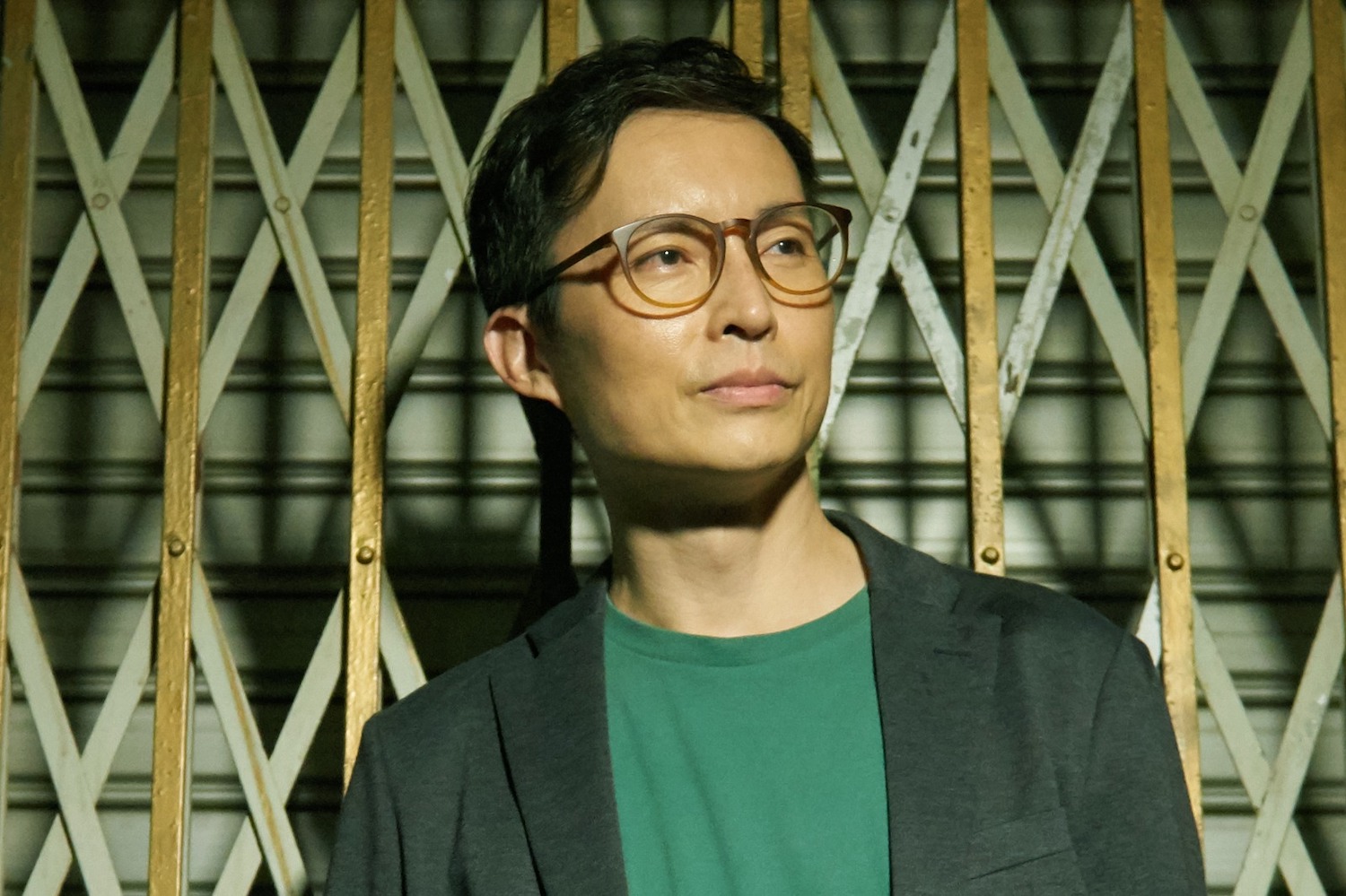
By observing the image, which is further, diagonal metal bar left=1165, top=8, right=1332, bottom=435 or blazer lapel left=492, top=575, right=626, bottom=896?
diagonal metal bar left=1165, top=8, right=1332, bottom=435

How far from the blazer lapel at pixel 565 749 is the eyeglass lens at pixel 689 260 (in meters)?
0.49

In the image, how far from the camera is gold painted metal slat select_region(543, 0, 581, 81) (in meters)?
2.23

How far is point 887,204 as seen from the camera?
223cm

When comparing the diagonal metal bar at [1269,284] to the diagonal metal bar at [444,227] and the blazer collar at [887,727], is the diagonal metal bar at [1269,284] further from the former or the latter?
the diagonal metal bar at [444,227]

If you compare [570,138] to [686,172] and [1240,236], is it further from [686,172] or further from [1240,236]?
[1240,236]

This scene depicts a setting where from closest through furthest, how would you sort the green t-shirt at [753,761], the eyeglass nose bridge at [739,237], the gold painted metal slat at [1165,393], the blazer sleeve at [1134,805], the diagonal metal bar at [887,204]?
the blazer sleeve at [1134,805]
the green t-shirt at [753,761]
the eyeglass nose bridge at [739,237]
the gold painted metal slat at [1165,393]
the diagonal metal bar at [887,204]

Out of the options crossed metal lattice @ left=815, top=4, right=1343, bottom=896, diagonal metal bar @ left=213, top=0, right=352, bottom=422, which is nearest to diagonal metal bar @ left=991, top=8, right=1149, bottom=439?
crossed metal lattice @ left=815, top=4, right=1343, bottom=896

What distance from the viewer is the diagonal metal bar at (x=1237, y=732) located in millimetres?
2092

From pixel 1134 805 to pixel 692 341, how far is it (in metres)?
0.78

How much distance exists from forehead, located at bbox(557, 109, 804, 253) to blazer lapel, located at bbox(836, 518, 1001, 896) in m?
0.51

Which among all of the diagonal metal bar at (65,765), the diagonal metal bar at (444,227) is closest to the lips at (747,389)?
the diagonal metal bar at (444,227)

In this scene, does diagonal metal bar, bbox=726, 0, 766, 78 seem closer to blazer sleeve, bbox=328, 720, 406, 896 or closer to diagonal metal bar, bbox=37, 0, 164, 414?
diagonal metal bar, bbox=37, 0, 164, 414

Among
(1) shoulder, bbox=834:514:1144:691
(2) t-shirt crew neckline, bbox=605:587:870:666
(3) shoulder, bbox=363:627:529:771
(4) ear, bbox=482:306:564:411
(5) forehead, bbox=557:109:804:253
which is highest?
(5) forehead, bbox=557:109:804:253

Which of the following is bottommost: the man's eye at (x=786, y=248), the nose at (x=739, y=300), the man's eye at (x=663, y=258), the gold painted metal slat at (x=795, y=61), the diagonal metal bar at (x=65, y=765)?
the diagonal metal bar at (x=65, y=765)
